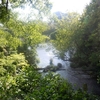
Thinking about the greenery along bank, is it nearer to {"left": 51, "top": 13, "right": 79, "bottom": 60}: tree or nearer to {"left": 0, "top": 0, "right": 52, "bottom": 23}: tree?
{"left": 51, "top": 13, "right": 79, "bottom": 60}: tree

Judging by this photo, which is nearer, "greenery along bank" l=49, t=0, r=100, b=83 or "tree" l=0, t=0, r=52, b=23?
"tree" l=0, t=0, r=52, b=23

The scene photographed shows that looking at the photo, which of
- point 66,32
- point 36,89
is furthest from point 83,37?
point 36,89

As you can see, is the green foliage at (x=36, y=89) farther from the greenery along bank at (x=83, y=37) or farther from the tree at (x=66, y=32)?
the tree at (x=66, y=32)

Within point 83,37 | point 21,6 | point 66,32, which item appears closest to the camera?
point 21,6

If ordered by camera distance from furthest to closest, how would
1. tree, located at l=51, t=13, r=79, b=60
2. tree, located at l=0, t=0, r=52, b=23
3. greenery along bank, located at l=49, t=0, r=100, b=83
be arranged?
tree, located at l=51, t=13, r=79, b=60, greenery along bank, located at l=49, t=0, r=100, b=83, tree, located at l=0, t=0, r=52, b=23

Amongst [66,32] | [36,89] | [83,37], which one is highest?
[66,32]

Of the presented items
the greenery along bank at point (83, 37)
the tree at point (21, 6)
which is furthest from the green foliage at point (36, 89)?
the greenery along bank at point (83, 37)

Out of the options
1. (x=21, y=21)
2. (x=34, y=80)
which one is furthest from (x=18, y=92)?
(x=21, y=21)

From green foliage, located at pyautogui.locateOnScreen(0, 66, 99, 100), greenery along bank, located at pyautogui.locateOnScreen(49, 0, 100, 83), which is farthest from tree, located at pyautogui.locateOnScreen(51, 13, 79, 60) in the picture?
green foliage, located at pyautogui.locateOnScreen(0, 66, 99, 100)

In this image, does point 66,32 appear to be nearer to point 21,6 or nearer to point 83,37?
point 83,37

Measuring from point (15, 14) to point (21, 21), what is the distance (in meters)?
0.40

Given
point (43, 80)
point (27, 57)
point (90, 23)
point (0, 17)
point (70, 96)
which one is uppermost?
point (90, 23)

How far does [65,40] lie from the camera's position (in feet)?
59.1

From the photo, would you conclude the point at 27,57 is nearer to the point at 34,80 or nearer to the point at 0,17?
the point at 34,80
